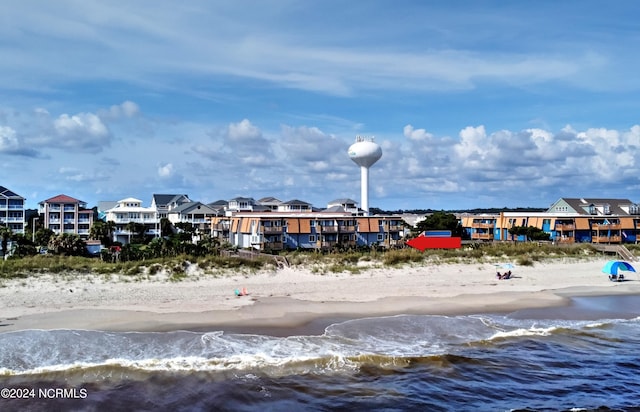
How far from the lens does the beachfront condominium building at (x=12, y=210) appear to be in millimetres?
68188

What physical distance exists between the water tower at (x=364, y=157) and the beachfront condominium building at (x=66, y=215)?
41548 millimetres

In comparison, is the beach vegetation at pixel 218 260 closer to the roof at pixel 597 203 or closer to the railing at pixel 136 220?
the roof at pixel 597 203

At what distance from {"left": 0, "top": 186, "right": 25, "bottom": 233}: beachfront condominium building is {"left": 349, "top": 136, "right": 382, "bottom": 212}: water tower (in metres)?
49.2

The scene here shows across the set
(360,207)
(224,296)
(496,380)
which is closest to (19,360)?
(224,296)

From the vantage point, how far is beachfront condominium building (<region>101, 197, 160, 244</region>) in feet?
232

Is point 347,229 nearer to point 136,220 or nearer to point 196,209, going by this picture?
point 196,209

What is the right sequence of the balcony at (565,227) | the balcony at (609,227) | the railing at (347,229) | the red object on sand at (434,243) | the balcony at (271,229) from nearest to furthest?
the balcony at (271,229)
the red object on sand at (434,243)
the railing at (347,229)
the balcony at (565,227)
the balcony at (609,227)

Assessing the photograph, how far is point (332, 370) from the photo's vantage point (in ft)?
53.4

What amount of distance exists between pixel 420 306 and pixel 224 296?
1014 cm

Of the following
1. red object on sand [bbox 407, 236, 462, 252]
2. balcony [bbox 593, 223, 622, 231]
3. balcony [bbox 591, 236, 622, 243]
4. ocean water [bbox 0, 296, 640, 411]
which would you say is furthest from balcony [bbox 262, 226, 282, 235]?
balcony [bbox 593, 223, 622, 231]

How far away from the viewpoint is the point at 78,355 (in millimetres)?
16766

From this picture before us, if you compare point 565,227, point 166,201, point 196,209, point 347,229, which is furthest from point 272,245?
point 166,201

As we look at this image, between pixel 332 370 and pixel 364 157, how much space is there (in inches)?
2785

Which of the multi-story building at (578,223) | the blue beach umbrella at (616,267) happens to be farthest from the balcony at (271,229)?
the multi-story building at (578,223)
